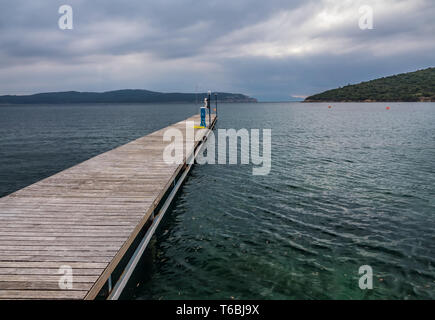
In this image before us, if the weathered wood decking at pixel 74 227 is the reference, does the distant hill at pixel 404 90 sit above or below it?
above

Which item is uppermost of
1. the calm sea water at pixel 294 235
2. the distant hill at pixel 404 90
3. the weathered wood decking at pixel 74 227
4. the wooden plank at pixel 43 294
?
the distant hill at pixel 404 90

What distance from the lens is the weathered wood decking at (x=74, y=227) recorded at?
14.5 feet

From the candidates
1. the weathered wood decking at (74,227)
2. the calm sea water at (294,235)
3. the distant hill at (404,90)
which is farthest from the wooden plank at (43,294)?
the distant hill at (404,90)

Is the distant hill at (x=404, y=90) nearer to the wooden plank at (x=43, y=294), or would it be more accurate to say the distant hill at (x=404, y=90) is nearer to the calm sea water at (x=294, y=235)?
the calm sea water at (x=294, y=235)

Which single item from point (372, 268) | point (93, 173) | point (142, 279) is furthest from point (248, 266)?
point (93, 173)

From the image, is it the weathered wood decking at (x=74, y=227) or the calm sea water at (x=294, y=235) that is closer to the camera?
the weathered wood decking at (x=74, y=227)

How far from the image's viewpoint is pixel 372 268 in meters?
6.57

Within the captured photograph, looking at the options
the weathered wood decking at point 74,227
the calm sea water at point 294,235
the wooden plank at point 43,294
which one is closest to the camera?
the wooden plank at point 43,294

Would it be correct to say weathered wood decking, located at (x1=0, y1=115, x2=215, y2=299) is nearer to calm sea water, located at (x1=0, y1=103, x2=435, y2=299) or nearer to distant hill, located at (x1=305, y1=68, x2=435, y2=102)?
calm sea water, located at (x1=0, y1=103, x2=435, y2=299)

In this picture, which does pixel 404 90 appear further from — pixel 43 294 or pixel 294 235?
pixel 43 294

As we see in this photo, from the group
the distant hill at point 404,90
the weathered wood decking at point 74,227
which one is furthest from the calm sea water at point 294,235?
the distant hill at point 404,90

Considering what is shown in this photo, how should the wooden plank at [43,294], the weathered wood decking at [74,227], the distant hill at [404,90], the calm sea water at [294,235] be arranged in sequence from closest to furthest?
the wooden plank at [43,294]
the weathered wood decking at [74,227]
the calm sea water at [294,235]
the distant hill at [404,90]
